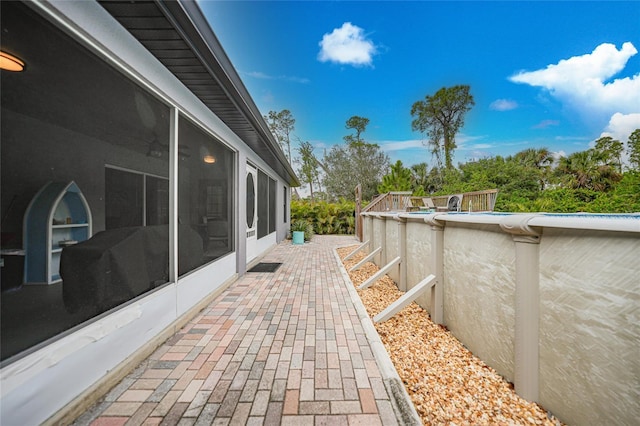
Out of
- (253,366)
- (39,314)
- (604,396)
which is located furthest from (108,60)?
(604,396)

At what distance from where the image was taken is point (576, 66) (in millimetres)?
28469

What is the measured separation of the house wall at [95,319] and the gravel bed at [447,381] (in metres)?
2.27

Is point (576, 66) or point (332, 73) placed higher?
point (576, 66)

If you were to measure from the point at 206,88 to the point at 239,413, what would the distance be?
3.22 meters

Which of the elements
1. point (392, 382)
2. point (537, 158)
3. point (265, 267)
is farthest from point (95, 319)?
point (537, 158)

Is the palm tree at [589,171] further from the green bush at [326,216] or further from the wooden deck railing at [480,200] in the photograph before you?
the green bush at [326,216]

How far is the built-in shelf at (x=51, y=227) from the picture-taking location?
5.56 ft

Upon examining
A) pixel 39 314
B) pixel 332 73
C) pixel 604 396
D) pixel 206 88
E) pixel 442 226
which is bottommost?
pixel 604 396

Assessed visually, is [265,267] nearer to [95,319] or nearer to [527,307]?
[95,319]

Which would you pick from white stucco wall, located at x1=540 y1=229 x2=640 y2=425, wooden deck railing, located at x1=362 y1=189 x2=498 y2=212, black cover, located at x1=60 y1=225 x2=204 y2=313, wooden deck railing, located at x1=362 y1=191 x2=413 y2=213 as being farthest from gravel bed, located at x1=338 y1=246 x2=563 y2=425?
wooden deck railing, located at x1=362 y1=191 x2=413 y2=213

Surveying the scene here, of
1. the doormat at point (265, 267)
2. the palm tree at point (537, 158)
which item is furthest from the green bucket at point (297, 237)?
the palm tree at point (537, 158)

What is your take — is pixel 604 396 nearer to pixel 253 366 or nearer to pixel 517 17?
pixel 253 366

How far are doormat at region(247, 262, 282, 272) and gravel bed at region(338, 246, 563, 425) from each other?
11.0 ft

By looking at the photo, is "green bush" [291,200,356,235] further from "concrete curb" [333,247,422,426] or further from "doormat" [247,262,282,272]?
"concrete curb" [333,247,422,426]
